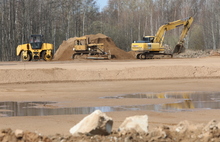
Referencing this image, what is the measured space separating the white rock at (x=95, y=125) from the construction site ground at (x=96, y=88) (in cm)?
179

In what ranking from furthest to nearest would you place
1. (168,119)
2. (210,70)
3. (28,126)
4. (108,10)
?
(108,10) < (210,70) < (168,119) < (28,126)

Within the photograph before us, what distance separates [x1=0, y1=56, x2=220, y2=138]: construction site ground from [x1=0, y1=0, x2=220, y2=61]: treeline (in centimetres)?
2887

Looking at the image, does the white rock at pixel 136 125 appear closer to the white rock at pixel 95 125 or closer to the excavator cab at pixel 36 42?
the white rock at pixel 95 125

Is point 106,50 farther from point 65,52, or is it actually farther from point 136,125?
point 136,125

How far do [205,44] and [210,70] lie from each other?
47769mm

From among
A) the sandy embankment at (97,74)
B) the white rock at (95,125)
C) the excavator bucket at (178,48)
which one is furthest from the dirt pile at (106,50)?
the white rock at (95,125)

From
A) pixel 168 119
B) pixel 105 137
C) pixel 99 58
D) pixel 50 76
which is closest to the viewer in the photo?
pixel 105 137

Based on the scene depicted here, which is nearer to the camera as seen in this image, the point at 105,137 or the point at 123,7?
the point at 105,137

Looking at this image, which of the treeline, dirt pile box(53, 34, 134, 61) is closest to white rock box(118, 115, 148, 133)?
dirt pile box(53, 34, 134, 61)

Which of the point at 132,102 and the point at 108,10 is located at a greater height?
the point at 108,10

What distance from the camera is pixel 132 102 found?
46.4 feet

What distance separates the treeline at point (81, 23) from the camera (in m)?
57.4

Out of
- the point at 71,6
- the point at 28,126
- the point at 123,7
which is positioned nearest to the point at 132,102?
the point at 28,126

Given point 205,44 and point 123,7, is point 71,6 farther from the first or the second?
point 123,7
